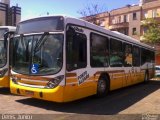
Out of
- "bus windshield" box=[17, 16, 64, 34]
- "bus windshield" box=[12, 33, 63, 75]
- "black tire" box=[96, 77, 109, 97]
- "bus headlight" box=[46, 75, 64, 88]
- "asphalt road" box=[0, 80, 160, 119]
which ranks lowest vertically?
"asphalt road" box=[0, 80, 160, 119]

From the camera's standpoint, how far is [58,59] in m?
9.15

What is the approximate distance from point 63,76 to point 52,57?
0.69 metres

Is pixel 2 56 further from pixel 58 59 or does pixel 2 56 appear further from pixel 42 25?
pixel 58 59

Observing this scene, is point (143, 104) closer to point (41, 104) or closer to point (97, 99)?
point (97, 99)

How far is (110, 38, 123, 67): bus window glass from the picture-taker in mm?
12906

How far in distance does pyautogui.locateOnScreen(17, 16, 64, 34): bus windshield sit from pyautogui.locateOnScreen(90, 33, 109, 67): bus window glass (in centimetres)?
187

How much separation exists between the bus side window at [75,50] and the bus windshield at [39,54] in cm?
27

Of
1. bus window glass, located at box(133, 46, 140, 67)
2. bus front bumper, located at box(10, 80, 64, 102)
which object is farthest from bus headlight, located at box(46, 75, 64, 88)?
bus window glass, located at box(133, 46, 140, 67)

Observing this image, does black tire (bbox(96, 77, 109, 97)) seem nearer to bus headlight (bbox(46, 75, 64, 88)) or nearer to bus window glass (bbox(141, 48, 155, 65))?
bus headlight (bbox(46, 75, 64, 88))

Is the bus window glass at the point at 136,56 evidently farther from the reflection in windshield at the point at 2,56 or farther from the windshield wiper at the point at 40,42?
the windshield wiper at the point at 40,42

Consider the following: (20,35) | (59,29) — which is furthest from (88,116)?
(20,35)

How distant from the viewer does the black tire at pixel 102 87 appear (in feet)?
38.4

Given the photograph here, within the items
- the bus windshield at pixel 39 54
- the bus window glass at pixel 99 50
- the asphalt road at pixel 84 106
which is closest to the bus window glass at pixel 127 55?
the bus window glass at pixel 99 50

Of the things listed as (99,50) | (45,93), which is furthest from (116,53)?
(45,93)
